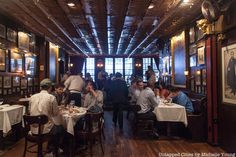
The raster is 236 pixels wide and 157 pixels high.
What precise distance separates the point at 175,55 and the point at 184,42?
1285mm

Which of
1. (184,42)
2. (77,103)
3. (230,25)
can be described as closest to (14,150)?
(77,103)

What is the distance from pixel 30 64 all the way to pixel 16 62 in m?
1.60

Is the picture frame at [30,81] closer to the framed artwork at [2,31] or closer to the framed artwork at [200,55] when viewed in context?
the framed artwork at [2,31]

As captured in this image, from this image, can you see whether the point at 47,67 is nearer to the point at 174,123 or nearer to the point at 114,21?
the point at 114,21

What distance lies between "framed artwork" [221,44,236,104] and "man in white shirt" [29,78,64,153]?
3276mm

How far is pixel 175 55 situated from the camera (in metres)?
10.2

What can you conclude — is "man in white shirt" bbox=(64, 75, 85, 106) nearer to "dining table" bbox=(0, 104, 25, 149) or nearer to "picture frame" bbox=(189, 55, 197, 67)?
"dining table" bbox=(0, 104, 25, 149)

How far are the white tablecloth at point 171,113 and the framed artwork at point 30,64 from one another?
5323 millimetres

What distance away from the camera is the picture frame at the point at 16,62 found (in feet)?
26.9

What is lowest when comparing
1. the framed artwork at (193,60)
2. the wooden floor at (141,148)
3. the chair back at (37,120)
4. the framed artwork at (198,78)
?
the wooden floor at (141,148)

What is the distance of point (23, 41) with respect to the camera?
9211 millimetres

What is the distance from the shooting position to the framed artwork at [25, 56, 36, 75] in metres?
9.69

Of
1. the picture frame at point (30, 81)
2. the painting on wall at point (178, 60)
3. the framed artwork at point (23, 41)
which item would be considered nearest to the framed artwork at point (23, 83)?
the picture frame at point (30, 81)

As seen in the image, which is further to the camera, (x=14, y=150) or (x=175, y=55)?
(x=175, y=55)
